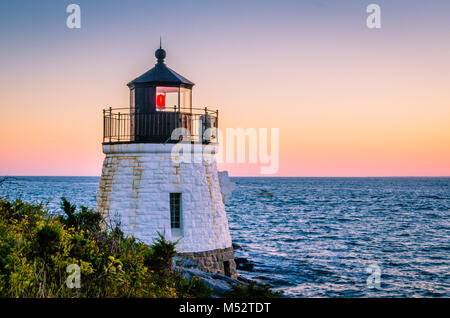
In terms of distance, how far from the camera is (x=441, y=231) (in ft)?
148

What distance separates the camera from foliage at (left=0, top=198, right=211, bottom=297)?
8422mm

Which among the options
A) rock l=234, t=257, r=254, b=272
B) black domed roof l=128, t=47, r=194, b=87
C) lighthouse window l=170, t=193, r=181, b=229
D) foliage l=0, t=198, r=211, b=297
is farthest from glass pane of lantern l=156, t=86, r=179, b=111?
rock l=234, t=257, r=254, b=272

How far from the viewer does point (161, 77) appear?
17016 millimetres

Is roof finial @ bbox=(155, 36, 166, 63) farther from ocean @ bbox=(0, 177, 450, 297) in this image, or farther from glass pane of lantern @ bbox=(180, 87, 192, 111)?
ocean @ bbox=(0, 177, 450, 297)

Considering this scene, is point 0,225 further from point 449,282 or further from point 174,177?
point 449,282

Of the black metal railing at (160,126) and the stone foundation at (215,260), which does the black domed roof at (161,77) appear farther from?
the stone foundation at (215,260)

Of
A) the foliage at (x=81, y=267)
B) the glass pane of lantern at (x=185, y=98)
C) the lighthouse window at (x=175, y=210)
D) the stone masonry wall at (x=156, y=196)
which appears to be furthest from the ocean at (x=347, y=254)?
the glass pane of lantern at (x=185, y=98)

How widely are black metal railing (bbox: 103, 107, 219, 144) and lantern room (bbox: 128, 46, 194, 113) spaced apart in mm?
166

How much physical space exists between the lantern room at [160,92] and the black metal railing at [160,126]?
0.54 ft

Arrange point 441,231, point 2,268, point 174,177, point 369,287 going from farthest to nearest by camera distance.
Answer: point 441,231 < point 369,287 < point 174,177 < point 2,268
